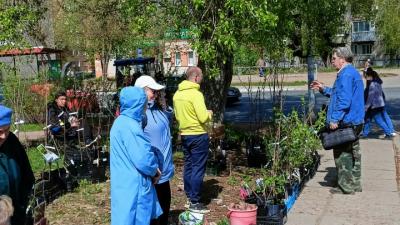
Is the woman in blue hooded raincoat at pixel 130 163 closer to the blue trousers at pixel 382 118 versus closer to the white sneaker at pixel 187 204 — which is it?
the white sneaker at pixel 187 204

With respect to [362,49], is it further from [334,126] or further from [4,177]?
[4,177]

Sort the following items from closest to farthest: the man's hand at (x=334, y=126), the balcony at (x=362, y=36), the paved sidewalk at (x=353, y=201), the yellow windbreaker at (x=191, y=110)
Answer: the paved sidewalk at (x=353, y=201) < the yellow windbreaker at (x=191, y=110) < the man's hand at (x=334, y=126) < the balcony at (x=362, y=36)

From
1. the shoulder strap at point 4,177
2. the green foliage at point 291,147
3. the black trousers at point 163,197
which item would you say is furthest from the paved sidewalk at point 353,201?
the shoulder strap at point 4,177

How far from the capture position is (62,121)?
345 inches

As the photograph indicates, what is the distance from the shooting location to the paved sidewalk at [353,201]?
610 centimetres

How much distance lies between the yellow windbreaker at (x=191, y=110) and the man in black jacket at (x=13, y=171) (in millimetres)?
2563

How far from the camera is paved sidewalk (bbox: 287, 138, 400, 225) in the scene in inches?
240

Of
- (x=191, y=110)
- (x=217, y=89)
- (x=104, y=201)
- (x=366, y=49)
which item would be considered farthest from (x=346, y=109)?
(x=366, y=49)

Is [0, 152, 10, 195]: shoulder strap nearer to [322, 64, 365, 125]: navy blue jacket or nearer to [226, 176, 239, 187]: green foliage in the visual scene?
[322, 64, 365, 125]: navy blue jacket

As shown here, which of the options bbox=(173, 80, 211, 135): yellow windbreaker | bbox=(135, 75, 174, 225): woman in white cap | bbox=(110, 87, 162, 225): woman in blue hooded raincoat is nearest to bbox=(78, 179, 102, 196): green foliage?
bbox=(173, 80, 211, 135): yellow windbreaker

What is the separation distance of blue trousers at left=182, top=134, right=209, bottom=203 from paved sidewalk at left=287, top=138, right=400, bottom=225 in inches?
44.2

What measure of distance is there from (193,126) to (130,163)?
6.80 feet

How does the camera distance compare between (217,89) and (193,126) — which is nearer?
(193,126)

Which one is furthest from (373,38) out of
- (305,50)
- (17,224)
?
(17,224)
